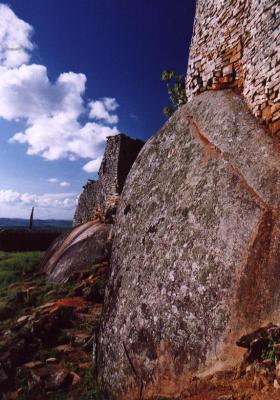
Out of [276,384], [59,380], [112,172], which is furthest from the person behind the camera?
[112,172]

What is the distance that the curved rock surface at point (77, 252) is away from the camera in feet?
44.6

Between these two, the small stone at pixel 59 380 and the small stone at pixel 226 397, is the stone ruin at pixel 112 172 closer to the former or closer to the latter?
the small stone at pixel 59 380

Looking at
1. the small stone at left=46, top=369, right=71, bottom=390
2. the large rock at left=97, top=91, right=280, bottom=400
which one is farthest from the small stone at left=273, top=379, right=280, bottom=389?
the small stone at left=46, top=369, right=71, bottom=390

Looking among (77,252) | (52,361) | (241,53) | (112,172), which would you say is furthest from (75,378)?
(112,172)

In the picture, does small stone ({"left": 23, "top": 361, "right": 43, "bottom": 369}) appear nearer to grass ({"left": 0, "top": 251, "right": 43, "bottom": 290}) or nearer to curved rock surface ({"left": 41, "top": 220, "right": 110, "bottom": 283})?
curved rock surface ({"left": 41, "top": 220, "right": 110, "bottom": 283})

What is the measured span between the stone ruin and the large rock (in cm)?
1147

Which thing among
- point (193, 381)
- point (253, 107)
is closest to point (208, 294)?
point (193, 381)

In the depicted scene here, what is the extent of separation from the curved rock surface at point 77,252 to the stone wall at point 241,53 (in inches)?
308

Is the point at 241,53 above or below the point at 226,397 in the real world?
above

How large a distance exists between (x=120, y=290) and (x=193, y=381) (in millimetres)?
2322

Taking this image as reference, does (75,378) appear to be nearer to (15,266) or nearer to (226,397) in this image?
(226,397)

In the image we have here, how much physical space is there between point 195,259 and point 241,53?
196 inches

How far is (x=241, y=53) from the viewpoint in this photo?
7.39 metres

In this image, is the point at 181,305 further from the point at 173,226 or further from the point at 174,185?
the point at 174,185
